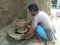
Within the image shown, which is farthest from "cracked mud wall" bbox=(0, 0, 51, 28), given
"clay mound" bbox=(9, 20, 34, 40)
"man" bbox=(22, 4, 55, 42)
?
"man" bbox=(22, 4, 55, 42)

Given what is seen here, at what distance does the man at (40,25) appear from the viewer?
2.43 meters

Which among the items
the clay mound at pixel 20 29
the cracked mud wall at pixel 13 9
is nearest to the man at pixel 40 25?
the clay mound at pixel 20 29

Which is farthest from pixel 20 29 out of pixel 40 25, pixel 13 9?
pixel 13 9

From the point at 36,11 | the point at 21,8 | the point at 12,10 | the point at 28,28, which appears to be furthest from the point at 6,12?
the point at 36,11

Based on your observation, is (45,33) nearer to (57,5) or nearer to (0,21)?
(0,21)

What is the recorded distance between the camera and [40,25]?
2525 millimetres

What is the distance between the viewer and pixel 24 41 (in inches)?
99.8

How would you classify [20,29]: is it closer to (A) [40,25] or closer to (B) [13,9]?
(A) [40,25]

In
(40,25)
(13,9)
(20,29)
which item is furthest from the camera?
(13,9)

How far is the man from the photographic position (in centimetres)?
243

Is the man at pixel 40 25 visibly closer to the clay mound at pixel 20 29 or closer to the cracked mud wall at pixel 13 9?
the clay mound at pixel 20 29

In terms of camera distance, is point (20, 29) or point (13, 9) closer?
point (20, 29)

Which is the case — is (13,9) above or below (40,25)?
above

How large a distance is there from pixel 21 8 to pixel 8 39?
0.78 m
